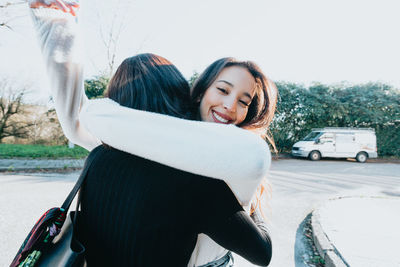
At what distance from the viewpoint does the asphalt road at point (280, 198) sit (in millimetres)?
3113

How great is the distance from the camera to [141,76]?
0.83 m

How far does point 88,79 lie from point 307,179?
13.3 meters

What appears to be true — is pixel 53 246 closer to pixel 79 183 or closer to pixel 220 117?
pixel 79 183

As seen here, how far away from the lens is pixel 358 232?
3670 millimetres

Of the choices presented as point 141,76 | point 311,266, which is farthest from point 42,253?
point 311,266

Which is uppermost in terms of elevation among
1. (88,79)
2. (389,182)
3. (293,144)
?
(88,79)

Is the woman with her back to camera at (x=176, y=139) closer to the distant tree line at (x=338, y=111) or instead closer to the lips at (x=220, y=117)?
the lips at (x=220, y=117)

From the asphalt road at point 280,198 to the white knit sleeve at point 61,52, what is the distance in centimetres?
138

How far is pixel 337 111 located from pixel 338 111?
58 millimetres

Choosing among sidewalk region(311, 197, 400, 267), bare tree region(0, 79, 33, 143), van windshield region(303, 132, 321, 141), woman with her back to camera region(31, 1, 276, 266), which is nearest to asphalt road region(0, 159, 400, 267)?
sidewalk region(311, 197, 400, 267)

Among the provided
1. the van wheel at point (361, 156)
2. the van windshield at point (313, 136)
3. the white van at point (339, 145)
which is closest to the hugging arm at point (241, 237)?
the white van at point (339, 145)

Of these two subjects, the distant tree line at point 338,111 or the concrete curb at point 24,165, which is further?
the distant tree line at point 338,111

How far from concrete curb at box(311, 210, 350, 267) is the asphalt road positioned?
186mm

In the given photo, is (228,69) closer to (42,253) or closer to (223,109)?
(223,109)
